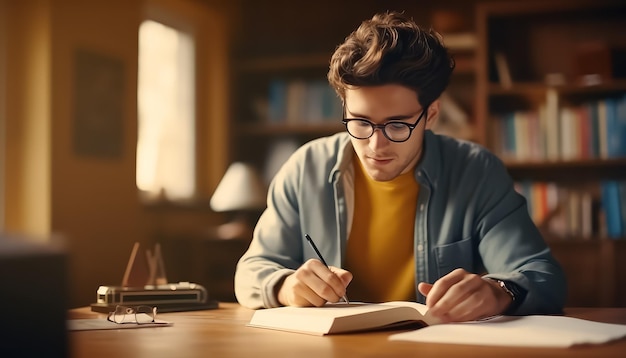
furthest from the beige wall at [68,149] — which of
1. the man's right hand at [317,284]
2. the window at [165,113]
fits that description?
the man's right hand at [317,284]

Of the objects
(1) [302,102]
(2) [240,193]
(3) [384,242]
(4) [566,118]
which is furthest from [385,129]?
(1) [302,102]

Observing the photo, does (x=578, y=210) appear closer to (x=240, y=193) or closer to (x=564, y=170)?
(x=564, y=170)

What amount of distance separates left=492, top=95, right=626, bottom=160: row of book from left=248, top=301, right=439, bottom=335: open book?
2956mm

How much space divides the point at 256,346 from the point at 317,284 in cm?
30

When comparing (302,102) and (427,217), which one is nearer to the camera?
(427,217)

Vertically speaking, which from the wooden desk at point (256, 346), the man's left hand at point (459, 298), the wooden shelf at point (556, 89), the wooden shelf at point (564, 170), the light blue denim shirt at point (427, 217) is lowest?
the wooden desk at point (256, 346)

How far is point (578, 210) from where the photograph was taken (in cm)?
418

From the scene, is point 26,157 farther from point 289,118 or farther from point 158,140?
point 289,118

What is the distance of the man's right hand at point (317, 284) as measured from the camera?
1454 mm

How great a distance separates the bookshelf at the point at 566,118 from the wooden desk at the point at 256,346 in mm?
2804

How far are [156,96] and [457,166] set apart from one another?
3211mm

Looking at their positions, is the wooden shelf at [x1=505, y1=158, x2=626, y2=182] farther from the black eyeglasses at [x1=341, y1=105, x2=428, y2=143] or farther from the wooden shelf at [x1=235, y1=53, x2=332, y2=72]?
the black eyeglasses at [x1=341, y1=105, x2=428, y2=143]

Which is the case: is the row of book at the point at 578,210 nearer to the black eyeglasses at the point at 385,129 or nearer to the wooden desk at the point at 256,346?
the black eyeglasses at the point at 385,129

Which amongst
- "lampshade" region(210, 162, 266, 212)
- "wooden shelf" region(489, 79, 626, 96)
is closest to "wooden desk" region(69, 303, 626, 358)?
"wooden shelf" region(489, 79, 626, 96)
